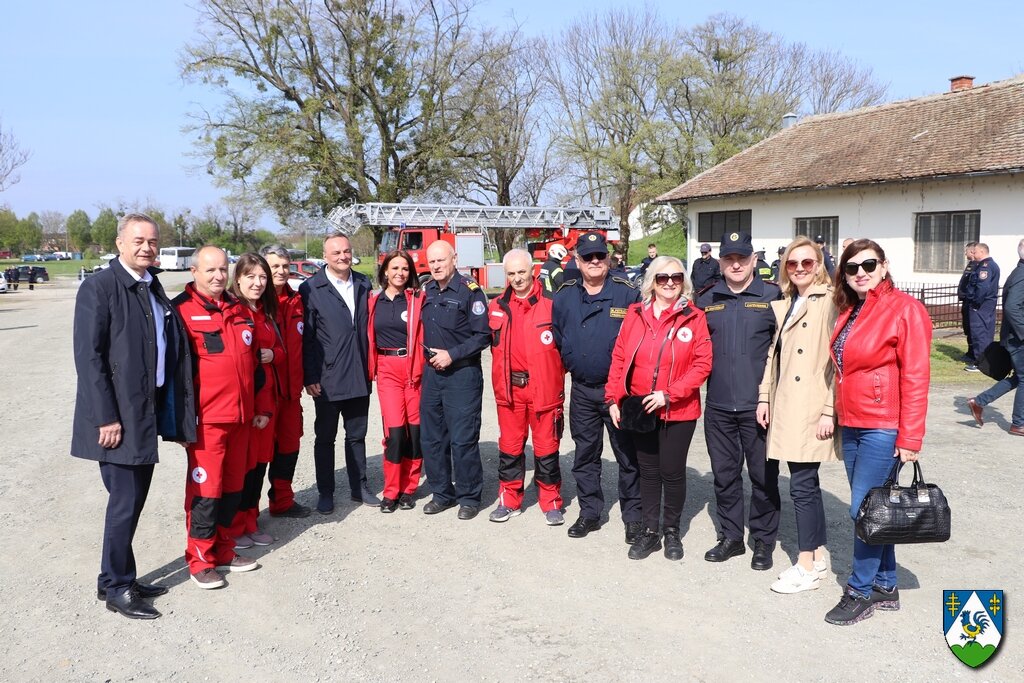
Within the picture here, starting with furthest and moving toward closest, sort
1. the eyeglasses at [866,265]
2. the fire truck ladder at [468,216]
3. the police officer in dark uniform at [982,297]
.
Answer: the fire truck ladder at [468,216]
the police officer in dark uniform at [982,297]
the eyeglasses at [866,265]

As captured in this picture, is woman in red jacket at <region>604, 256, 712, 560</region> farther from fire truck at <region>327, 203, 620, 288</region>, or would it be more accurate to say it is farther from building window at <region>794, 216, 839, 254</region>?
fire truck at <region>327, 203, 620, 288</region>

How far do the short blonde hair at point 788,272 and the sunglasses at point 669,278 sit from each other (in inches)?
20.7

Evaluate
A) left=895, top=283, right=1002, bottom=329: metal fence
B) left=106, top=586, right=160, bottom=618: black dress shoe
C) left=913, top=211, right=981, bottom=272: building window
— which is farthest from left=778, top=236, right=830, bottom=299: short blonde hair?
left=913, top=211, right=981, bottom=272: building window

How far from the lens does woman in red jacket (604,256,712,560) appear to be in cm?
418

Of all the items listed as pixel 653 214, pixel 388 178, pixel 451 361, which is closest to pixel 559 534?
pixel 451 361

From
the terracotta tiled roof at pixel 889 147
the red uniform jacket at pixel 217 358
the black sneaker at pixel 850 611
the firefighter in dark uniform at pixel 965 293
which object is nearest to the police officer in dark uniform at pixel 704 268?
the firefighter in dark uniform at pixel 965 293

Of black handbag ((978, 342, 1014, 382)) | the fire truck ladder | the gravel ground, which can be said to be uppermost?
the fire truck ladder

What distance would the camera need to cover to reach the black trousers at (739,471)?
165 inches

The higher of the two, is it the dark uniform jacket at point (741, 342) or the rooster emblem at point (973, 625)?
the dark uniform jacket at point (741, 342)

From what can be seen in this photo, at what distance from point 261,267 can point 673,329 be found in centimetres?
249

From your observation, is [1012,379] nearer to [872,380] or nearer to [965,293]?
[965,293]

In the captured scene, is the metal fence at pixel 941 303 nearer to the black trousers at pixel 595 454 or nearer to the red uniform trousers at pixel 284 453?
the black trousers at pixel 595 454

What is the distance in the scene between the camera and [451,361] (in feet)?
16.2

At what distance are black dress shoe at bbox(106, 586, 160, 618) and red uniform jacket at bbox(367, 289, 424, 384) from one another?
80.0 inches
